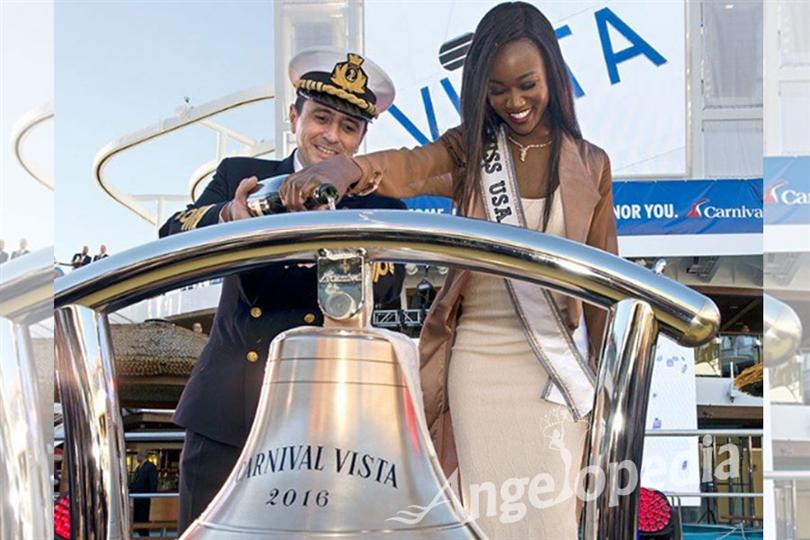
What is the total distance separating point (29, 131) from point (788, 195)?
12.3 inches

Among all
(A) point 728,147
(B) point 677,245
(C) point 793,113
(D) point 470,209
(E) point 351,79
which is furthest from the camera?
(A) point 728,147

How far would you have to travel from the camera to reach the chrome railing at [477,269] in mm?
294

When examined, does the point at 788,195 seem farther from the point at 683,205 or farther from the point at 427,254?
the point at 683,205

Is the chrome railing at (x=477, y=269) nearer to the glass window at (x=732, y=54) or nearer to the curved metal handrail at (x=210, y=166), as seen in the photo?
the curved metal handrail at (x=210, y=166)

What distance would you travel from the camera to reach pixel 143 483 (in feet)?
7.18

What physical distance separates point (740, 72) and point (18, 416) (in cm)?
247

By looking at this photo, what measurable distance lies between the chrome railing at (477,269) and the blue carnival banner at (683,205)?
1.87 metres

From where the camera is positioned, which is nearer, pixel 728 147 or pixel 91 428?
pixel 91 428

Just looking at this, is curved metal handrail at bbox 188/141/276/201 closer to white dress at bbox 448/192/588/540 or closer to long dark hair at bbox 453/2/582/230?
long dark hair at bbox 453/2/582/230

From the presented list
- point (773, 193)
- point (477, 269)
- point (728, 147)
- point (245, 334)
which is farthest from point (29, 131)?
point (728, 147)

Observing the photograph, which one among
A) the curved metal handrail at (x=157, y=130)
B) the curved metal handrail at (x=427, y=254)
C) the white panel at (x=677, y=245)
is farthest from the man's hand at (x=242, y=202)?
the white panel at (x=677, y=245)

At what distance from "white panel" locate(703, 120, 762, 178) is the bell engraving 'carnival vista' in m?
2.12

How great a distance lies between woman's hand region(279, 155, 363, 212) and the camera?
0.37 meters

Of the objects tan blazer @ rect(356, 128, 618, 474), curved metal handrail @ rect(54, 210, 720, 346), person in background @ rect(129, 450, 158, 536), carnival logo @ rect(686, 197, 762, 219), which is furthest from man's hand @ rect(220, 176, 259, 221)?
carnival logo @ rect(686, 197, 762, 219)
